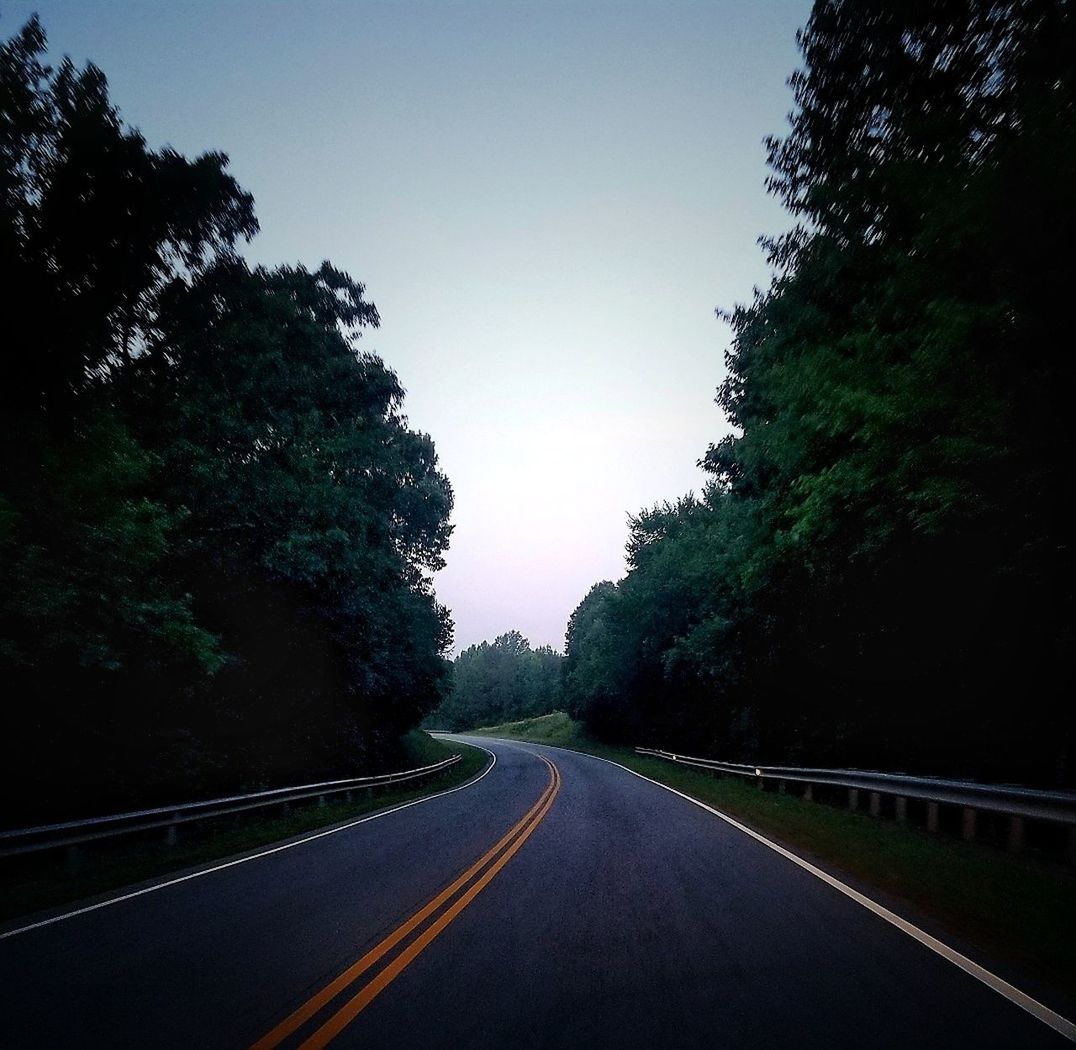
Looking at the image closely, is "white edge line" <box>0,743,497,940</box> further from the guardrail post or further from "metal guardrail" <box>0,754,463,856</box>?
the guardrail post

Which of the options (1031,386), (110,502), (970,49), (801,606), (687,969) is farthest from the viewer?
(801,606)

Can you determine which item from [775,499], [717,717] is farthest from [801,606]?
[717,717]

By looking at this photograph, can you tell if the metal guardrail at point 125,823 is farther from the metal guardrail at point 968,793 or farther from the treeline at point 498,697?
the treeline at point 498,697

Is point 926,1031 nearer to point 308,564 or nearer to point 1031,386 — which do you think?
point 1031,386

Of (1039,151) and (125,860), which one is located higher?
(1039,151)

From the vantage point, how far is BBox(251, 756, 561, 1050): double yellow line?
3494 mm

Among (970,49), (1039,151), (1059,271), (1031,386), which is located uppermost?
(970,49)

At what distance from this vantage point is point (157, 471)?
48.0ft

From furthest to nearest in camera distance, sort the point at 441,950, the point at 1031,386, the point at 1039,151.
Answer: the point at 1031,386 → the point at 1039,151 → the point at 441,950

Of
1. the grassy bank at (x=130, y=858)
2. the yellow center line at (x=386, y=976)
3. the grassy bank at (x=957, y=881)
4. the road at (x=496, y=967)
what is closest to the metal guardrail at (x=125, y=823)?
the grassy bank at (x=130, y=858)

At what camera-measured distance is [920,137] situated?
28.6 feet

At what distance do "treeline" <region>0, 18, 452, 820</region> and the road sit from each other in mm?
6023

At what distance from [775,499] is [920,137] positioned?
7.40 m

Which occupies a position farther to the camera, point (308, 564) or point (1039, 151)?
point (308, 564)
